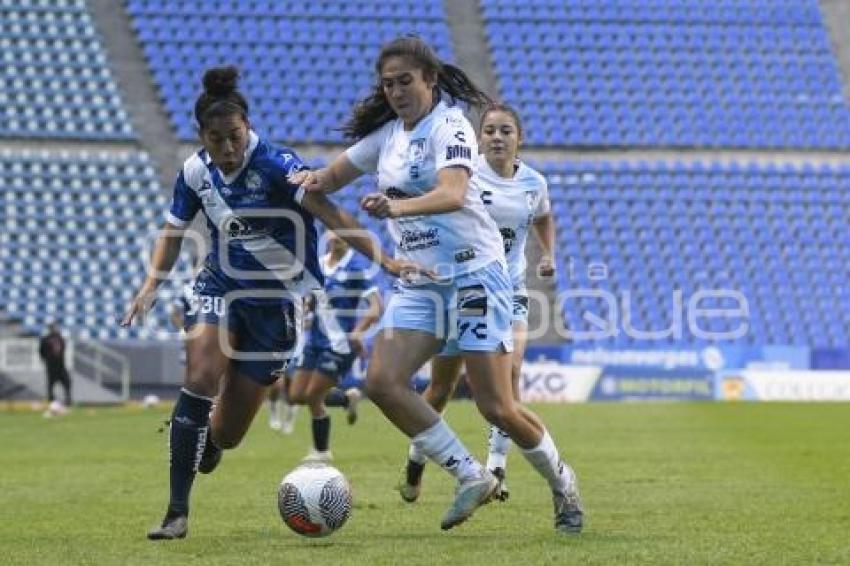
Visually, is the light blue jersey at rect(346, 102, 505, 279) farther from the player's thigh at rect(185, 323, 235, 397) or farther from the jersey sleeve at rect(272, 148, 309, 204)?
the player's thigh at rect(185, 323, 235, 397)

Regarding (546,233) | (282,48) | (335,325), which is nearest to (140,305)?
Answer: (546,233)

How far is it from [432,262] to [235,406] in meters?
1.48

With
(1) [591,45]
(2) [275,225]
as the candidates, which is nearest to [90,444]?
(2) [275,225]

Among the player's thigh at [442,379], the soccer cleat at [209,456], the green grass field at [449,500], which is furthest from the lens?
the player's thigh at [442,379]

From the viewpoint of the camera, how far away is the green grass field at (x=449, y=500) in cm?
734

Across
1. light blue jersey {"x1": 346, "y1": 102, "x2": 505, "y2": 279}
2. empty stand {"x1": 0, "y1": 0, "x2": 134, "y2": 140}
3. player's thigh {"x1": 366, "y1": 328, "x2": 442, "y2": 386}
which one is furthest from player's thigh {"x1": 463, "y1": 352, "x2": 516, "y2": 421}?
empty stand {"x1": 0, "y1": 0, "x2": 134, "y2": 140}

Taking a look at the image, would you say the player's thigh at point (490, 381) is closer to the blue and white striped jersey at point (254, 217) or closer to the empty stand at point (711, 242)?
the blue and white striped jersey at point (254, 217)

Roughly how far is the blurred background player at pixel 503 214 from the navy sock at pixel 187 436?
1741mm

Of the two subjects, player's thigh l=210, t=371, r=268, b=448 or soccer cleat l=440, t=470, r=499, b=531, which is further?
player's thigh l=210, t=371, r=268, b=448

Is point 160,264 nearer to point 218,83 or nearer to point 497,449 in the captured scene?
point 218,83

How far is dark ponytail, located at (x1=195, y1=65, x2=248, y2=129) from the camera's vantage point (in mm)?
8008

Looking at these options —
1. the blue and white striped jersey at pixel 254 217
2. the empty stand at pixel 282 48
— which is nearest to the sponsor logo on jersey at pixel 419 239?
the blue and white striped jersey at pixel 254 217

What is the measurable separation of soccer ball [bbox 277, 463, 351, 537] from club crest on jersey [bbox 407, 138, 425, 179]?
158cm

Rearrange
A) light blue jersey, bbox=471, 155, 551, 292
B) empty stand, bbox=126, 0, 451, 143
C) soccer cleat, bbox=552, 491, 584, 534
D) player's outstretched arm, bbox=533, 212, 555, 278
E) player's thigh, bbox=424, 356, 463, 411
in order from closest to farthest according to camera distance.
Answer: soccer cleat, bbox=552, 491, 584, 534
player's thigh, bbox=424, 356, 463, 411
light blue jersey, bbox=471, 155, 551, 292
player's outstretched arm, bbox=533, 212, 555, 278
empty stand, bbox=126, 0, 451, 143
